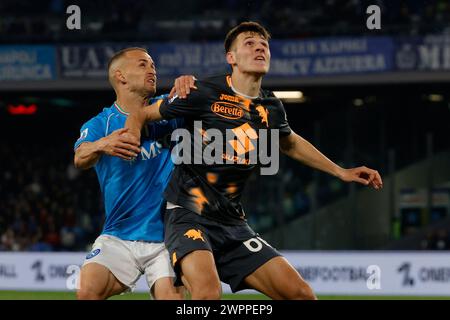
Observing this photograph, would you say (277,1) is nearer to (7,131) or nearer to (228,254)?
(7,131)

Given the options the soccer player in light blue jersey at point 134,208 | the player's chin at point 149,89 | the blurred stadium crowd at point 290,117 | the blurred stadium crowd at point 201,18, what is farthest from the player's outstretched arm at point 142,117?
the blurred stadium crowd at point 201,18

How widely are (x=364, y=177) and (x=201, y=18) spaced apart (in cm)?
1548

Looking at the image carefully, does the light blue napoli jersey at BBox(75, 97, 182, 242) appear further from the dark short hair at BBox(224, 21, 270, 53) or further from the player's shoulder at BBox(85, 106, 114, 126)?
the dark short hair at BBox(224, 21, 270, 53)

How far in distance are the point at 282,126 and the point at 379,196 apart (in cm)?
1403

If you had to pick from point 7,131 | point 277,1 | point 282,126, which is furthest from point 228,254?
point 7,131

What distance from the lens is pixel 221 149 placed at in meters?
6.47

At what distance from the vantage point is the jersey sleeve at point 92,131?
676 cm

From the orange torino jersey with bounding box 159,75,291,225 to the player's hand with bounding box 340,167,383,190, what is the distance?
651mm

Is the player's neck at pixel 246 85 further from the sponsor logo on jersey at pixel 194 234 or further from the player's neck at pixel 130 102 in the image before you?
the sponsor logo on jersey at pixel 194 234

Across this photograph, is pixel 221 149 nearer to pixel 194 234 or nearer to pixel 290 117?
pixel 194 234

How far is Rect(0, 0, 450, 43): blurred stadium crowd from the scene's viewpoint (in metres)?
20.2

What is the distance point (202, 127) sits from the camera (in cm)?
654

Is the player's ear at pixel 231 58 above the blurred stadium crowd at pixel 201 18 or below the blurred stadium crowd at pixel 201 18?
below
